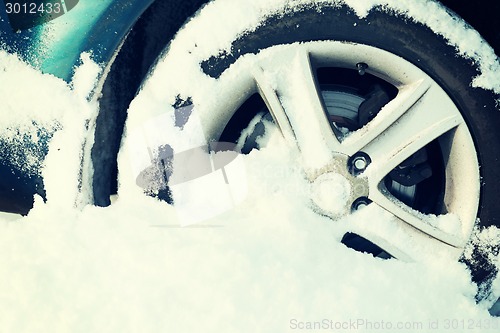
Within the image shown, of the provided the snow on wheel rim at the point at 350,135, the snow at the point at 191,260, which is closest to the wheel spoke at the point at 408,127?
the snow on wheel rim at the point at 350,135

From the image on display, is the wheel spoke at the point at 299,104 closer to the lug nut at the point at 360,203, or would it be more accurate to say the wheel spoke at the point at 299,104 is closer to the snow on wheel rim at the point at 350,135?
the snow on wheel rim at the point at 350,135

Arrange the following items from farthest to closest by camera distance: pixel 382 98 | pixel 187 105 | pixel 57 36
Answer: pixel 382 98, pixel 187 105, pixel 57 36

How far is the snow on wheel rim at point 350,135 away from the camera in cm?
117

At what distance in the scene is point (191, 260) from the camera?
1164 millimetres

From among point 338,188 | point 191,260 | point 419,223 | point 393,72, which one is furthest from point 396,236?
point 191,260

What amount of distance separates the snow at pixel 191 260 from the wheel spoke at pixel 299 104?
72 millimetres

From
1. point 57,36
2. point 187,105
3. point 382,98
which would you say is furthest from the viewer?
point 382,98

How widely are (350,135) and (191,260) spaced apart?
522 millimetres

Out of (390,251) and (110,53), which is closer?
(110,53)

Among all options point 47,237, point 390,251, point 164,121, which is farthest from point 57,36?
point 390,251

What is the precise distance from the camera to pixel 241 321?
1.11 metres

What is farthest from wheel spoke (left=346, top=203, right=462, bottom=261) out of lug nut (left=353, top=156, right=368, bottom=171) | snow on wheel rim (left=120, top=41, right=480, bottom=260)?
lug nut (left=353, top=156, right=368, bottom=171)

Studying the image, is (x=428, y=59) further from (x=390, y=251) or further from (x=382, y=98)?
(x=390, y=251)

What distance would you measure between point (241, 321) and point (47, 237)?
528 mm
